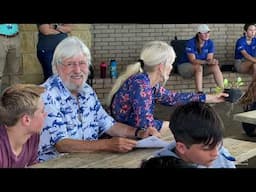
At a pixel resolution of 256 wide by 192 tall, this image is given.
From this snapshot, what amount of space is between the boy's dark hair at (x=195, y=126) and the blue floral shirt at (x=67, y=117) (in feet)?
3.04

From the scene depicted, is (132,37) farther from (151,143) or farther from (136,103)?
(151,143)

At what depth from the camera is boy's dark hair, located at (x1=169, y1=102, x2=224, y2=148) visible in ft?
4.99

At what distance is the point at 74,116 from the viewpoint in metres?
2.47

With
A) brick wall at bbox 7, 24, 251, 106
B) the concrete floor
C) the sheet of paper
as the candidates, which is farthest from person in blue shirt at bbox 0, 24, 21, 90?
the sheet of paper

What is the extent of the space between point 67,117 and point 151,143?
1.45 ft

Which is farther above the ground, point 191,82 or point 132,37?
point 132,37

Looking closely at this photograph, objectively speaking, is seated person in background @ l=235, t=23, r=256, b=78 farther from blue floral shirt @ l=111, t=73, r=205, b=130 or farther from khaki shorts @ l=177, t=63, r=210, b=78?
blue floral shirt @ l=111, t=73, r=205, b=130

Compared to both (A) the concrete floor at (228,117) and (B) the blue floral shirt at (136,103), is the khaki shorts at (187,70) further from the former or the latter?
(B) the blue floral shirt at (136,103)

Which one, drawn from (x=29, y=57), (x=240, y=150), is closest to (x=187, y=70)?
(x=29, y=57)

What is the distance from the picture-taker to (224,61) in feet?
26.6

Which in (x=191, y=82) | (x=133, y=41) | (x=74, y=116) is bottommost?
(x=191, y=82)

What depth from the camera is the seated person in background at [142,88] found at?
281cm

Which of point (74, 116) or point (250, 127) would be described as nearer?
point (74, 116)
